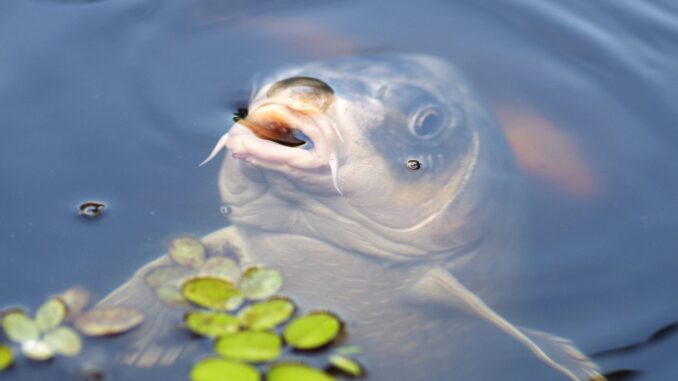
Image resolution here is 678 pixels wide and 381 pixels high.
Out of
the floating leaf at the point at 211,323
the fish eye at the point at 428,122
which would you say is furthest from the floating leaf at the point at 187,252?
the fish eye at the point at 428,122

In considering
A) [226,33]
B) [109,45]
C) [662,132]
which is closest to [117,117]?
[109,45]

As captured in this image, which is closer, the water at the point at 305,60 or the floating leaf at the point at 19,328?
the floating leaf at the point at 19,328

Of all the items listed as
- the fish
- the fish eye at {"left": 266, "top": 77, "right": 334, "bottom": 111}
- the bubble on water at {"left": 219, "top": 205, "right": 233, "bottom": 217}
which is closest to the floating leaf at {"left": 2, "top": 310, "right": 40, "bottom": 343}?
the fish

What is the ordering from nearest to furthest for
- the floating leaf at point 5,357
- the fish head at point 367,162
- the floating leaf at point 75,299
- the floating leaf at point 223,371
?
the floating leaf at point 223,371
the floating leaf at point 5,357
the floating leaf at point 75,299
the fish head at point 367,162

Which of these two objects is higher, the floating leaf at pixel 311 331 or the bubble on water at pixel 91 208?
the bubble on water at pixel 91 208

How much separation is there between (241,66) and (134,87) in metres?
0.49

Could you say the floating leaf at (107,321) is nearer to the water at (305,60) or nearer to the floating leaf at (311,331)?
the water at (305,60)

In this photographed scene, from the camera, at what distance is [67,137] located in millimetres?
3471

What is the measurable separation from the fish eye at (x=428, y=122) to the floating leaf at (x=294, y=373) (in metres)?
1.09

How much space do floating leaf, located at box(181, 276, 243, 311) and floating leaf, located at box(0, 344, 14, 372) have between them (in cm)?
54

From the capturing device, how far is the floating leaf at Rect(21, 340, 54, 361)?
255 centimetres

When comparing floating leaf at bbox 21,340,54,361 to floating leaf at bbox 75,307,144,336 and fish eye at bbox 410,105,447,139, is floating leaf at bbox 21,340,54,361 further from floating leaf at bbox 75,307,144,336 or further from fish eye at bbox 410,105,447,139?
fish eye at bbox 410,105,447,139

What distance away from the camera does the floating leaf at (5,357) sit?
2523mm

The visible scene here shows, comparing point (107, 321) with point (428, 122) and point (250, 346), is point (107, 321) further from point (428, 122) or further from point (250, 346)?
point (428, 122)
